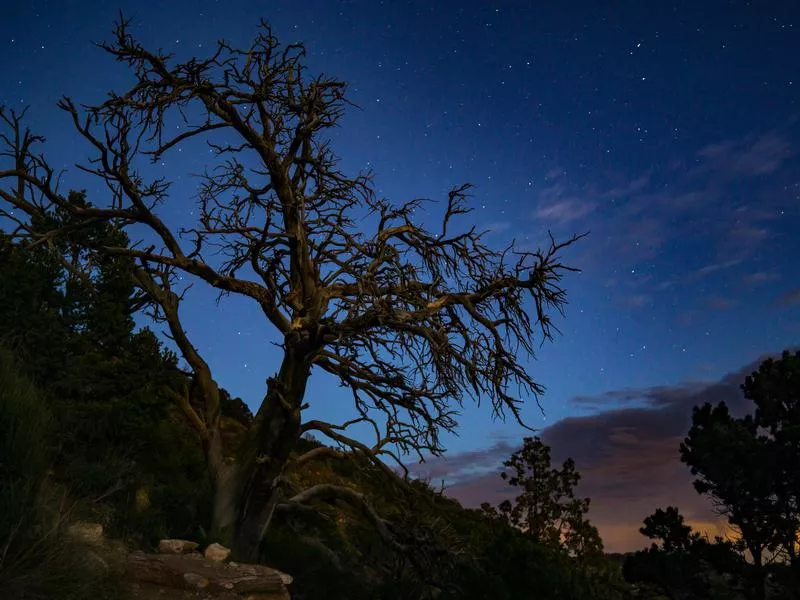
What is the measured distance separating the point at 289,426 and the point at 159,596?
513 cm

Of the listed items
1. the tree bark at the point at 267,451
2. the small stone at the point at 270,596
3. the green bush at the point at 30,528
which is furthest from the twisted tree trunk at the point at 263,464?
the green bush at the point at 30,528

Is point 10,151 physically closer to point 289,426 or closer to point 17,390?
point 289,426

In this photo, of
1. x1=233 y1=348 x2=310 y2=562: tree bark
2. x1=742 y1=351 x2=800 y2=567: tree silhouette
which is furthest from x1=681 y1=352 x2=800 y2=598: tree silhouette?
x1=233 y1=348 x2=310 y2=562: tree bark

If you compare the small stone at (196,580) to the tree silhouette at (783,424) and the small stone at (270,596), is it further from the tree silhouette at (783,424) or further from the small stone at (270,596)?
the tree silhouette at (783,424)

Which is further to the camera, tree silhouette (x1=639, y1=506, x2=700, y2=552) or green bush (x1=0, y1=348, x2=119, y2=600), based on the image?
tree silhouette (x1=639, y1=506, x2=700, y2=552)

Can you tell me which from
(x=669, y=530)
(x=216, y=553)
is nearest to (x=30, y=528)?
(x=216, y=553)

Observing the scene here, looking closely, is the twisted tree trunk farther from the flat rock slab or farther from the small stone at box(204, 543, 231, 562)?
the flat rock slab

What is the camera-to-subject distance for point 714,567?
22453mm

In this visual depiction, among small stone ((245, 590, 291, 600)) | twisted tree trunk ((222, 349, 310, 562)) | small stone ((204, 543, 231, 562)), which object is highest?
twisted tree trunk ((222, 349, 310, 562))

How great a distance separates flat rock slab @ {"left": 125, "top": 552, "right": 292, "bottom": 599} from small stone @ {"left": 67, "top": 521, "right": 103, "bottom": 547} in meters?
0.44

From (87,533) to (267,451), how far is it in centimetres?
501

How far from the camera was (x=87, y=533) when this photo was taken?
283 inches

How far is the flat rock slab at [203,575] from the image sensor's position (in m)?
7.45

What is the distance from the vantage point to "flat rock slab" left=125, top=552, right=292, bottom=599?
7445 millimetres
